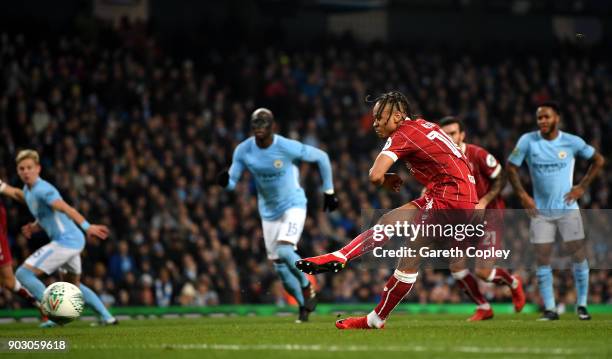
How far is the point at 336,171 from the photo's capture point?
86.3ft

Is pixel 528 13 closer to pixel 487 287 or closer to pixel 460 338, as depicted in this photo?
pixel 487 287

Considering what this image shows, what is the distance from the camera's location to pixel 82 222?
13.6 meters

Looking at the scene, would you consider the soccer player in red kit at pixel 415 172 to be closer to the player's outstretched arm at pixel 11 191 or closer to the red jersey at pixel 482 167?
the red jersey at pixel 482 167

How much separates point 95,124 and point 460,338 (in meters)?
14.9

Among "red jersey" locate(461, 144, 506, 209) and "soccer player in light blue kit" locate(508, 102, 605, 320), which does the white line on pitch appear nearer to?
"red jersey" locate(461, 144, 506, 209)

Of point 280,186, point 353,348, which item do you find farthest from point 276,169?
point 353,348

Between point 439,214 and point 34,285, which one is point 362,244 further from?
point 34,285

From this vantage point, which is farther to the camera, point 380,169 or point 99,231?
point 99,231

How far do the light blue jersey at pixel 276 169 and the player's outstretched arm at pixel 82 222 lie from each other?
2.13 metres

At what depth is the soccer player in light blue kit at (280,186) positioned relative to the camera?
570 inches

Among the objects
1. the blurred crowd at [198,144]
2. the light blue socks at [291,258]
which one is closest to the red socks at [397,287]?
the light blue socks at [291,258]

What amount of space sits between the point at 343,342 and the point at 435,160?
219cm

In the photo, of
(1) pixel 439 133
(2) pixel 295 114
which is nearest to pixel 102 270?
(2) pixel 295 114

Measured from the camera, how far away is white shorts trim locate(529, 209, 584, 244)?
1478cm
